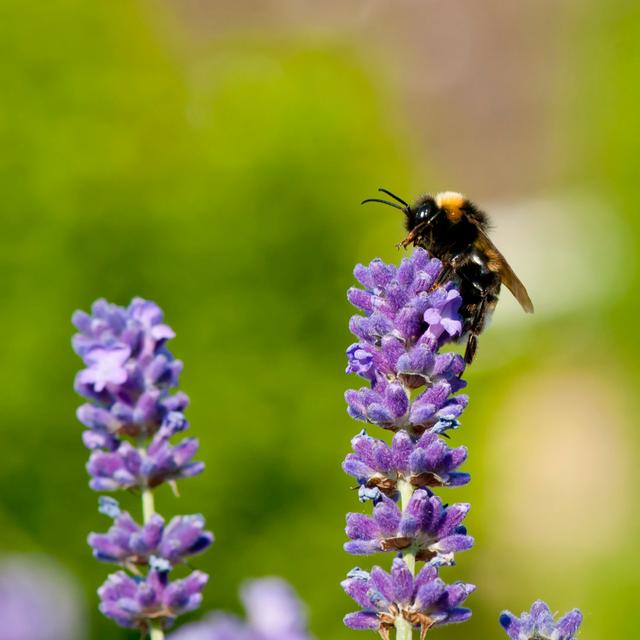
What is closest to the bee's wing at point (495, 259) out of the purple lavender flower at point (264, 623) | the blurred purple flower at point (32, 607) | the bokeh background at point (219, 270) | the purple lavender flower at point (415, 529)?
A: the purple lavender flower at point (264, 623)

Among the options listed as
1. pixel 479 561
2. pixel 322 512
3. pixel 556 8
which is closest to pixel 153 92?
pixel 322 512

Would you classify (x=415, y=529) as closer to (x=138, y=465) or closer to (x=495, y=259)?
(x=138, y=465)

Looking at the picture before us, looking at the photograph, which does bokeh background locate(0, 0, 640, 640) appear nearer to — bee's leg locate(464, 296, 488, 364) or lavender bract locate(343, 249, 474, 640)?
bee's leg locate(464, 296, 488, 364)

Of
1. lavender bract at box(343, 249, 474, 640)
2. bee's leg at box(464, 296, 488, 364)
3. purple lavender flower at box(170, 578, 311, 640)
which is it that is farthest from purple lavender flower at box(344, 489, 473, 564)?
bee's leg at box(464, 296, 488, 364)

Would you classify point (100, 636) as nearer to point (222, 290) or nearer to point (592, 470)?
point (222, 290)

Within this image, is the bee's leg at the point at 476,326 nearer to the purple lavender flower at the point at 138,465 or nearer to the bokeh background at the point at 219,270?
the purple lavender flower at the point at 138,465

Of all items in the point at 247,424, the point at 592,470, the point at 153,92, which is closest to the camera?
the point at 247,424
